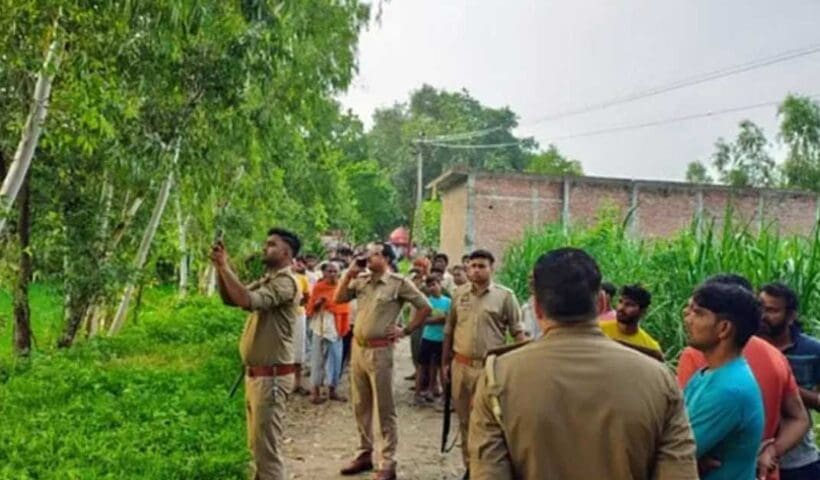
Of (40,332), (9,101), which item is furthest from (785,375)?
(40,332)

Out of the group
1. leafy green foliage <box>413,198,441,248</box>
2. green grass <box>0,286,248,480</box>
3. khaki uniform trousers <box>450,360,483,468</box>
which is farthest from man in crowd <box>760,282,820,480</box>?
leafy green foliage <box>413,198,441,248</box>

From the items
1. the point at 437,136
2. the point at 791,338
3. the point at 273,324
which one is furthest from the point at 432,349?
the point at 437,136

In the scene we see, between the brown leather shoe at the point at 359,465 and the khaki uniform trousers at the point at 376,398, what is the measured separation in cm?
4

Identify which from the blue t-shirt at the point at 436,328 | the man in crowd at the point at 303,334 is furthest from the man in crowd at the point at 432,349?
the man in crowd at the point at 303,334

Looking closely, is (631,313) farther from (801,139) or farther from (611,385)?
(801,139)

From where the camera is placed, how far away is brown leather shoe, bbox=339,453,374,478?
6973 mm

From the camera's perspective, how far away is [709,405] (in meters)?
2.82

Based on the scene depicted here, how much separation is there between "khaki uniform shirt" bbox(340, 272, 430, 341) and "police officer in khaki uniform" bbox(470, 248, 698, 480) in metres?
4.58

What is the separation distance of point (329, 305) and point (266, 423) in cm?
443

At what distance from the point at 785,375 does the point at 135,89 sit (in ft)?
23.1

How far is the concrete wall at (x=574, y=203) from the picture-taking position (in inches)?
887

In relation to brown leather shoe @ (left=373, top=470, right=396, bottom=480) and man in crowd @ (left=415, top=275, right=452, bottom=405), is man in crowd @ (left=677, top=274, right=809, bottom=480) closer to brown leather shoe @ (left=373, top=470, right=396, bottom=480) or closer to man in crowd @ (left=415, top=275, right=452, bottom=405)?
brown leather shoe @ (left=373, top=470, right=396, bottom=480)

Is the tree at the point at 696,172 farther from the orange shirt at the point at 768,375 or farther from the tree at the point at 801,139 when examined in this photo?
the orange shirt at the point at 768,375

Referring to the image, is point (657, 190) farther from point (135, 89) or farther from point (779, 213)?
point (135, 89)
